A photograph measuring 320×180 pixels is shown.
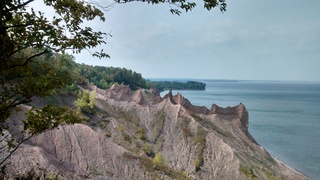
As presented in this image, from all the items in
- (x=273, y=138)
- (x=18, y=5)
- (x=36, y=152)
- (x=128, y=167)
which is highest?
(x=18, y=5)

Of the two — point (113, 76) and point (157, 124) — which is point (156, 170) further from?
point (113, 76)

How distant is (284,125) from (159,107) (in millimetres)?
45230

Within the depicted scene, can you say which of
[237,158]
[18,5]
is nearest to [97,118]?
[237,158]

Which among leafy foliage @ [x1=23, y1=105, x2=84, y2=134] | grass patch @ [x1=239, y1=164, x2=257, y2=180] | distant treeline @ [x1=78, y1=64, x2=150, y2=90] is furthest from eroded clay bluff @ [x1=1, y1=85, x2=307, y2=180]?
distant treeline @ [x1=78, y1=64, x2=150, y2=90]

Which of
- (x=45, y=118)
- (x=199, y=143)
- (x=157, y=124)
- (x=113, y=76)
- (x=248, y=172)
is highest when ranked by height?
(x=45, y=118)

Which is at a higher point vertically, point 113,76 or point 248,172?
point 113,76

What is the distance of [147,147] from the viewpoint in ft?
128

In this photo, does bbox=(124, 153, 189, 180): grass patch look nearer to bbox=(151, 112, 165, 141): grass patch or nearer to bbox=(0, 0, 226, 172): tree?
bbox=(151, 112, 165, 141): grass patch

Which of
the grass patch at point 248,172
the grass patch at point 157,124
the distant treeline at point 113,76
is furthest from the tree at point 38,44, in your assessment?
the distant treeline at point 113,76

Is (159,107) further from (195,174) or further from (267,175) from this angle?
(267,175)

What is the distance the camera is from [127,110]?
5119 cm

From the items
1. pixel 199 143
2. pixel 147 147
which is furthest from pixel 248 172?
pixel 147 147

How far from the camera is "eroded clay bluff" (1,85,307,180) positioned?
2577 centimetres

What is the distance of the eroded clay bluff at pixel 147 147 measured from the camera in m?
25.8
